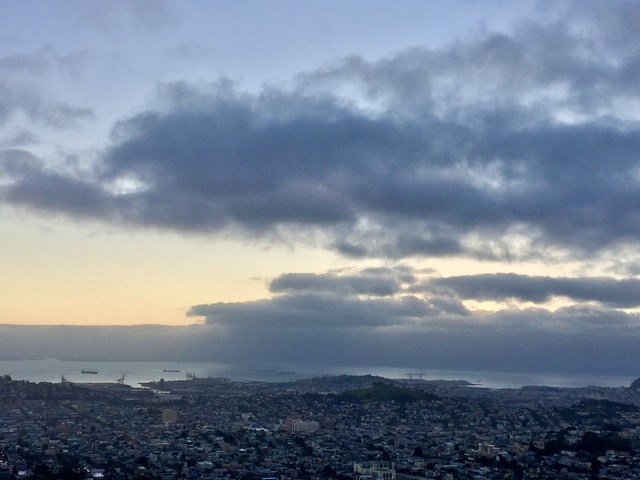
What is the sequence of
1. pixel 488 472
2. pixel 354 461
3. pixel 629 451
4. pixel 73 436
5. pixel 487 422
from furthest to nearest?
pixel 487 422 < pixel 73 436 < pixel 629 451 < pixel 354 461 < pixel 488 472

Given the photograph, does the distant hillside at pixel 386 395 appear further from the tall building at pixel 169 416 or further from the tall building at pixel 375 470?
the tall building at pixel 375 470

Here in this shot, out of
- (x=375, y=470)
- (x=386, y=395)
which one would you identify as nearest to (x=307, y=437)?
(x=375, y=470)

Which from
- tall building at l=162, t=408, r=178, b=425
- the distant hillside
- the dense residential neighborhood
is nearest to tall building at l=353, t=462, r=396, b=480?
the dense residential neighborhood

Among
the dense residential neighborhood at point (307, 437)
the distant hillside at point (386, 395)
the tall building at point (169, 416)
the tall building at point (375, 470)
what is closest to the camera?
the tall building at point (375, 470)

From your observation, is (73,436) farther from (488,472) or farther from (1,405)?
(488,472)

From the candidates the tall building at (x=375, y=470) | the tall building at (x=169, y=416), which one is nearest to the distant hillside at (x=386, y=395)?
the tall building at (x=169, y=416)

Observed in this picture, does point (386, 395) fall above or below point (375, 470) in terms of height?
above

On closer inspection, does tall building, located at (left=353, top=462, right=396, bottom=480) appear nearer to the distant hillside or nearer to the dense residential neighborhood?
the dense residential neighborhood

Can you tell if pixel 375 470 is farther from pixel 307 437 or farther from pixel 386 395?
pixel 386 395

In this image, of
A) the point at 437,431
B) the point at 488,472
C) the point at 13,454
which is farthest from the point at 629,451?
the point at 13,454
